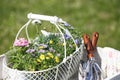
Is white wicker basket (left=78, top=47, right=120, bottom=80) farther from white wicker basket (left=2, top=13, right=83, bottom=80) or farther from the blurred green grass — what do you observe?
the blurred green grass

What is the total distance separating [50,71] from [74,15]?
1.86 metres

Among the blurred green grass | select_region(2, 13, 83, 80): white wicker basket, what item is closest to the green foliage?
select_region(2, 13, 83, 80): white wicker basket

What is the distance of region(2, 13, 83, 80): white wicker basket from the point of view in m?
2.47

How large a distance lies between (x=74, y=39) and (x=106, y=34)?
127cm

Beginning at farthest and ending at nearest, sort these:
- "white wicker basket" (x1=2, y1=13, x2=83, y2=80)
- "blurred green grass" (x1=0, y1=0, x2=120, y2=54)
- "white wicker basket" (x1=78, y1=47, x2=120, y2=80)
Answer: "blurred green grass" (x1=0, y1=0, x2=120, y2=54) < "white wicker basket" (x1=78, y1=47, x2=120, y2=80) < "white wicker basket" (x1=2, y1=13, x2=83, y2=80)

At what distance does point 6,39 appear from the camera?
12.9 ft

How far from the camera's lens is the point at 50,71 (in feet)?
8.16

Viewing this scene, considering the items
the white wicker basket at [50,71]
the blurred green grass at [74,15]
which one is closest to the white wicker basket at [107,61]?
the white wicker basket at [50,71]

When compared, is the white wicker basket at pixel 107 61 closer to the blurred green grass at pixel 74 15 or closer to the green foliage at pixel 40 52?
the green foliage at pixel 40 52

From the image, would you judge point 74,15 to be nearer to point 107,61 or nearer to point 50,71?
point 107,61

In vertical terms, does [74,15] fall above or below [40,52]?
above

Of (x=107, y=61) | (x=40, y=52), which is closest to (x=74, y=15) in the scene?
(x=107, y=61)

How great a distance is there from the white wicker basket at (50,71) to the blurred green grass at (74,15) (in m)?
1.13

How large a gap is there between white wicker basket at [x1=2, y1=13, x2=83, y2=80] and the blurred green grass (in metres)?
1.13
